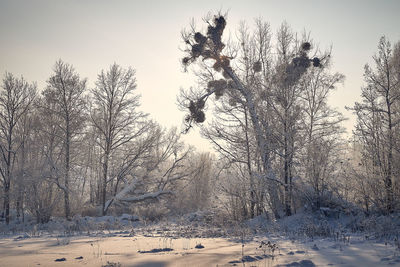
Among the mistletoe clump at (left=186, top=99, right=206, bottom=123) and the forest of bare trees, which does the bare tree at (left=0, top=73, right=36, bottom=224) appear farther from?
the mistletoe clump at (left=186, top=99, right=206, bottom=123)

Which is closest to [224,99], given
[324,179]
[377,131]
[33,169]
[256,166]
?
[256,166]

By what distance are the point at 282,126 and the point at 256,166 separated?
1.88 metres

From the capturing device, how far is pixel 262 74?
1335 centimetres

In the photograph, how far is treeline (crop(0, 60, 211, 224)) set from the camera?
16.1 metres

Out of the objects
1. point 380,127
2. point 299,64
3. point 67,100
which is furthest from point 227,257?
point 67,100

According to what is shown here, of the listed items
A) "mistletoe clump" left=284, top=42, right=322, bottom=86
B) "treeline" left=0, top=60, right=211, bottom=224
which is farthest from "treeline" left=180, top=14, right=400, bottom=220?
"treeline" left=0, top=60, right=211, bottom=224

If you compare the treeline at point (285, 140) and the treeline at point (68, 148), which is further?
the treeline at point (68, 148)

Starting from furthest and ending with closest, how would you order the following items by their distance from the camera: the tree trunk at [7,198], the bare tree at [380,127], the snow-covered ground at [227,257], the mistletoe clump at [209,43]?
the tree trunk at [7,198] → the mistletoe clump at [209,43] → the bare tree at [380,127] → the snow-covered ground at [227,257]

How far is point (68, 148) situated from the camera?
16891 millimetres

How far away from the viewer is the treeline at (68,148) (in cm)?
1611

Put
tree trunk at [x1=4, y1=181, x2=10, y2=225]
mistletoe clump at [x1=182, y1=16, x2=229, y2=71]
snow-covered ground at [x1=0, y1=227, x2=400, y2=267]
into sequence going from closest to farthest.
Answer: snow-covered ground at [x1=0, y1=227, x2=400, y2=267]
mistletoe clump at [x1=182, y1=16, x2=229, y2=71]
tree trunk at [x1=4, y1=181, x2=10, y2=225]

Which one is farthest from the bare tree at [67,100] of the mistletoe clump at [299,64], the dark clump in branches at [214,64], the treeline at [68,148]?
the mistletoe clump at [299,64]

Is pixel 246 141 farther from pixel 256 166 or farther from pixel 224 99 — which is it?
pixel 224 99

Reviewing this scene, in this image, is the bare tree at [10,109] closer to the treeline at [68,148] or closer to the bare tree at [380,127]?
the treeline at [68,148]
